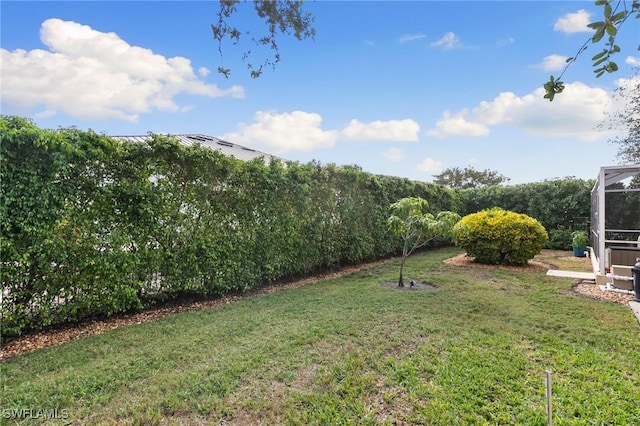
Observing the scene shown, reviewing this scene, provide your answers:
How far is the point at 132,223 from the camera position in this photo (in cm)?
480

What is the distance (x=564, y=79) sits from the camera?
5.88ft

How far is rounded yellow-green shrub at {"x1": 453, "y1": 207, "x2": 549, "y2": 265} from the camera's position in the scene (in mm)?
9023

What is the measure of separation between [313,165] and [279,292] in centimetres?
320

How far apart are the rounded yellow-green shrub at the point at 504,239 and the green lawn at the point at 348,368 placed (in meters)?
3.83

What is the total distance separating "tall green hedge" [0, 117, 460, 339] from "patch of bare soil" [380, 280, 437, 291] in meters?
2.06

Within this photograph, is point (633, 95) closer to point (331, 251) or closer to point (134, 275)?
point (331, 251)

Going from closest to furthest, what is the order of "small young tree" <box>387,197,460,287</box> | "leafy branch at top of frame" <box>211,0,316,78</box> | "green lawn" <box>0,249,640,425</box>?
"green lawn" <box>0,249,640,425</box>
"leafy branch at top of frame" <box>211,0,316,78</box>
"small young tree" <box>387,197,460,287</box>

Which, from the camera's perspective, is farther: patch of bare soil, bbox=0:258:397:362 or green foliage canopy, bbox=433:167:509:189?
green foliage canopy, bbox=433:167:509:189

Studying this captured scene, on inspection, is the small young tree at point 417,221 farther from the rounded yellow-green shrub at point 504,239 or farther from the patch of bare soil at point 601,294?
the patch of bare soil at point 601,294

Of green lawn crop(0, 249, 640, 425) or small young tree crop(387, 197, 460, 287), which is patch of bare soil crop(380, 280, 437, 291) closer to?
small young tree crop(387, 197, 460, 287)

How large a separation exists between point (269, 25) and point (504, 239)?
348 inches

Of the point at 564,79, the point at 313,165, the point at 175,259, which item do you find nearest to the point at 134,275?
the point at 175,259

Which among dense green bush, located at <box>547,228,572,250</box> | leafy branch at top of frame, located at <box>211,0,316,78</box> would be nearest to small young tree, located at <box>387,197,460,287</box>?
leafy branch at top of frame, located at <box>211,0,316,78</box>

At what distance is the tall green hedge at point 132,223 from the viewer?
3.78m
